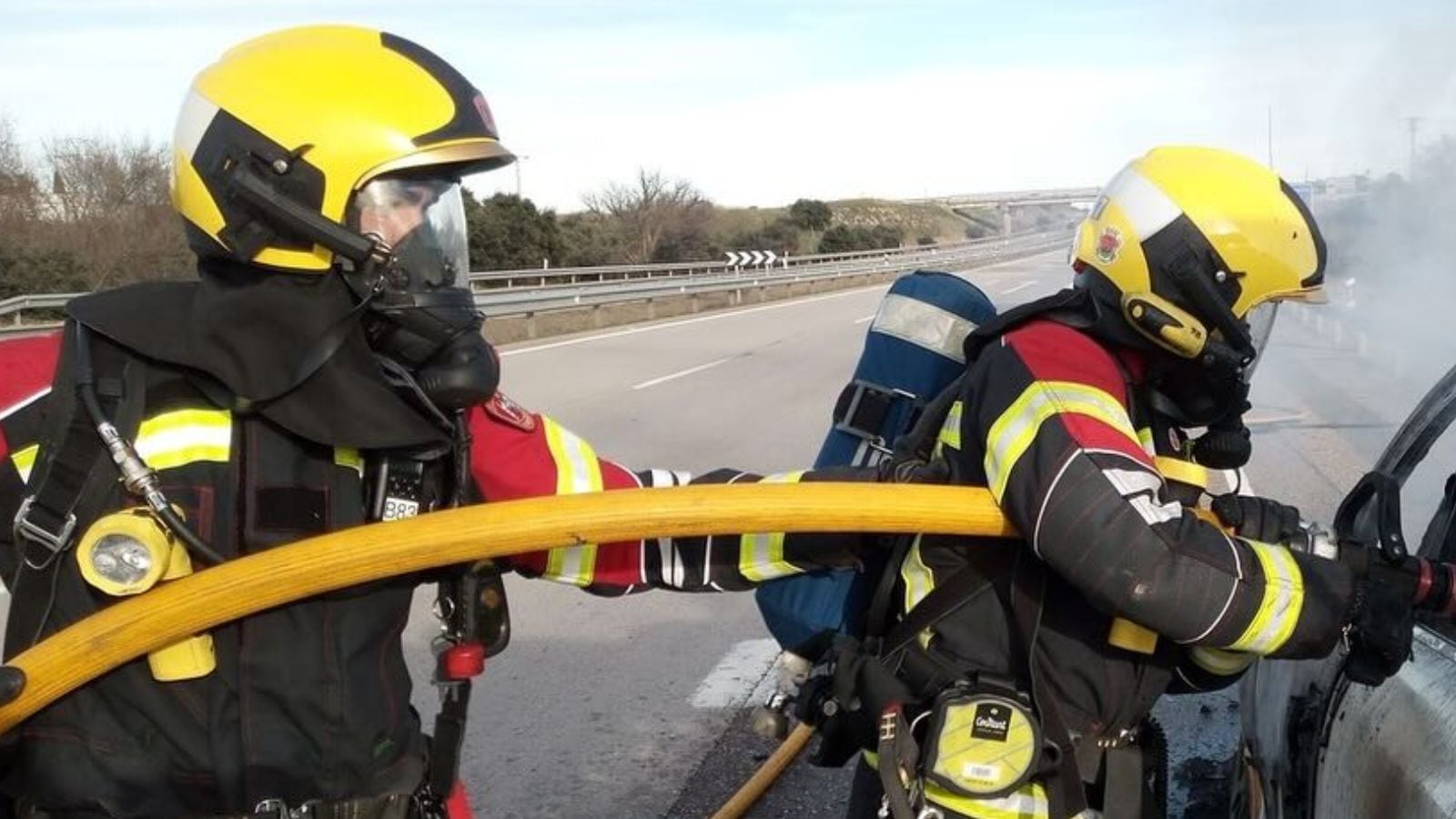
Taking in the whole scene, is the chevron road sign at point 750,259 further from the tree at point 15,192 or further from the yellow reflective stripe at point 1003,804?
the yellow reflective stripe at point 1003,804

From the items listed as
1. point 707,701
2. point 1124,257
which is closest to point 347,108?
point 1124,257

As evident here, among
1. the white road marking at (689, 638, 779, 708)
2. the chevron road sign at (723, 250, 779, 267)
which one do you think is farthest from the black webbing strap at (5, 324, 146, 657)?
the chevron road sign at (723, 250, 779, 267)

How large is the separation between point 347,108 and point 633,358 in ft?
51.3

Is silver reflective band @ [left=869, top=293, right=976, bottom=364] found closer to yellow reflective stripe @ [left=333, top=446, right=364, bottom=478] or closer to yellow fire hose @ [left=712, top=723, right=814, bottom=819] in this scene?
yellow reflective stripe @ [left=333, top=446, right=364, bottom=478]

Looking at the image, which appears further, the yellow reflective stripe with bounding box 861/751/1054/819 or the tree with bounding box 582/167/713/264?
the tree with bounding box 582/167/713/264

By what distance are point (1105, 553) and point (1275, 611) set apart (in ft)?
0.84

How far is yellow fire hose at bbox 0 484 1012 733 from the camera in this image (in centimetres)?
173

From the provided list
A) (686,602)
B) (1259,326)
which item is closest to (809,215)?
(686,602)

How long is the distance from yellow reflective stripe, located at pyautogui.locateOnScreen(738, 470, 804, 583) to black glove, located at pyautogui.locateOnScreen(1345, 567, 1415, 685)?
91 cm

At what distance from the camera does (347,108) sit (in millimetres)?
1898

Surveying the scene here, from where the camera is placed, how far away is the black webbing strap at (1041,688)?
2170mm

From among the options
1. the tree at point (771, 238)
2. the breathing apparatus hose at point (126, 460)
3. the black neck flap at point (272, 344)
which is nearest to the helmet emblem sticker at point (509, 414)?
the black neck flap at point (272, 344)

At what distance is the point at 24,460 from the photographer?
5.89 ft

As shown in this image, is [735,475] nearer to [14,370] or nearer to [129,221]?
[14,370]
